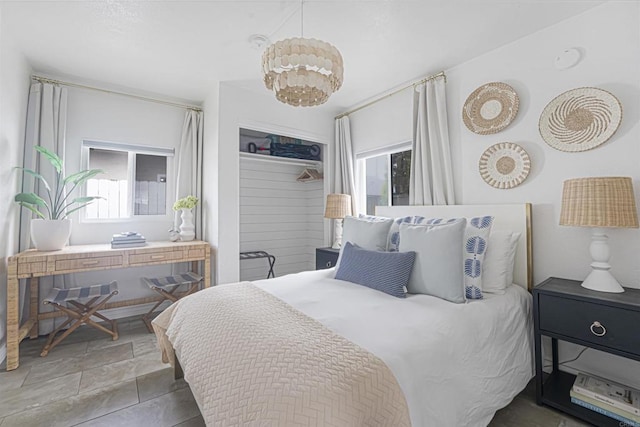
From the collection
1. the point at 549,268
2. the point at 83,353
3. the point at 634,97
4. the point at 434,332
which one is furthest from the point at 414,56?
the point at 83,353

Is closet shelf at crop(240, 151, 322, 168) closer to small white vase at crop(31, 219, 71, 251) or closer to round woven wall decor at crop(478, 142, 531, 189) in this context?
small white vase at crop(31, 219, 71, 251)

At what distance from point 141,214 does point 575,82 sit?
4290 mm

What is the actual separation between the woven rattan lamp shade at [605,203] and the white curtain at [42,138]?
14.2ft

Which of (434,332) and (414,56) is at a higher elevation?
(414,56)

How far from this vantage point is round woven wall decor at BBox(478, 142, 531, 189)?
230 cm

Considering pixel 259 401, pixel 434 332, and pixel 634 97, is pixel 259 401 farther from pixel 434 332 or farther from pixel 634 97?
pixel 634 97

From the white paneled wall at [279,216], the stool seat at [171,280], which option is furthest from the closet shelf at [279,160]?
the stool seat at [171,280]

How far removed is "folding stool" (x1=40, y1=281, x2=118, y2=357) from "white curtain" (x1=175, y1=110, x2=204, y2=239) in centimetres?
109

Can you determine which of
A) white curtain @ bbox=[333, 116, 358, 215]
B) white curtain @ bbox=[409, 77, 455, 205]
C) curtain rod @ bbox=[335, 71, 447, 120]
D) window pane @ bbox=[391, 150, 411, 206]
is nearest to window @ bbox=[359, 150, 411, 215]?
window pane @ bbox=[391, 150, 411, 206]

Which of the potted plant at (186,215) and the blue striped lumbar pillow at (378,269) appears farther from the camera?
the potted plant at (186,215)

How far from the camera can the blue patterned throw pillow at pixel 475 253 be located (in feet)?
6.06

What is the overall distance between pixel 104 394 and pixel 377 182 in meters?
3.22

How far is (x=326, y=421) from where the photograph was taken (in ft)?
2.87

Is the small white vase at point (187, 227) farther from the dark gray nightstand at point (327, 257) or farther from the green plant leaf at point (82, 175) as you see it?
the dark gray nightstand at point (327, 257)
